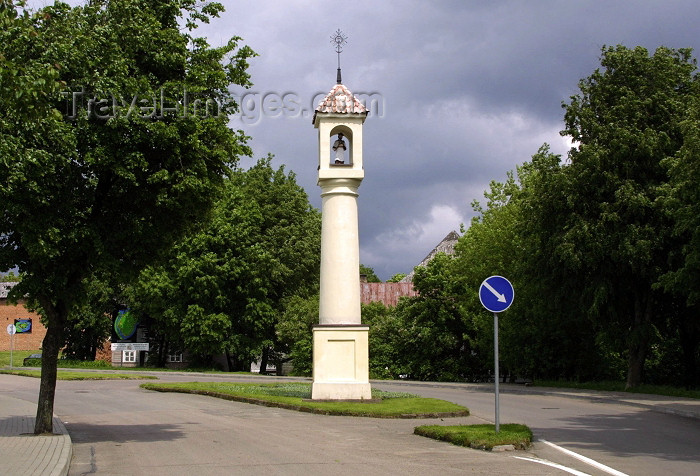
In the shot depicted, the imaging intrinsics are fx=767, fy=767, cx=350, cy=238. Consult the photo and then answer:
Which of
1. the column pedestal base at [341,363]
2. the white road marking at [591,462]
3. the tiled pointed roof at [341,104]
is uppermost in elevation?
the tiled pointed roof at [341,104]

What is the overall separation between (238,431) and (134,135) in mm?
6223

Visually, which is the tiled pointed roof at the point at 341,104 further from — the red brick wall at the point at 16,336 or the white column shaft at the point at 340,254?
the red brick wall at the point at 16,336

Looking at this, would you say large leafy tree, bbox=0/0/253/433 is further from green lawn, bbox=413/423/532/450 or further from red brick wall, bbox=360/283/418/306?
red brick wall, bbox=360/283/418/306

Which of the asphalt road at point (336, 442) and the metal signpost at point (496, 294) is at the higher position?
the metal signpost at point (496, 294)

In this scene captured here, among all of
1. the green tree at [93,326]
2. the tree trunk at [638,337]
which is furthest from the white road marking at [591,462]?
the green tree at [93,326]

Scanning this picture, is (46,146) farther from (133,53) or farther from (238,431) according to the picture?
(238,431)

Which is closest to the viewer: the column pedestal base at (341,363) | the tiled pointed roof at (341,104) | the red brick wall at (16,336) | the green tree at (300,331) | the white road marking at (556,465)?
the white road marking at (556,465)

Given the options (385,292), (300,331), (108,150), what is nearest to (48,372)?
(108,150)

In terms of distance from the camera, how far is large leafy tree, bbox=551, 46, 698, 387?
96.5ft

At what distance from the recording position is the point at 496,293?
45.8ft

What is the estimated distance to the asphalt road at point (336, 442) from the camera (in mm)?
10602

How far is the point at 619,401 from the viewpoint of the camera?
2541cm

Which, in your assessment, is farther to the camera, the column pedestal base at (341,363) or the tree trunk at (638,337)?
the tree trunk at (638,337)

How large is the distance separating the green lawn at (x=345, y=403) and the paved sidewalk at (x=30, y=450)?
6492 millimetres
